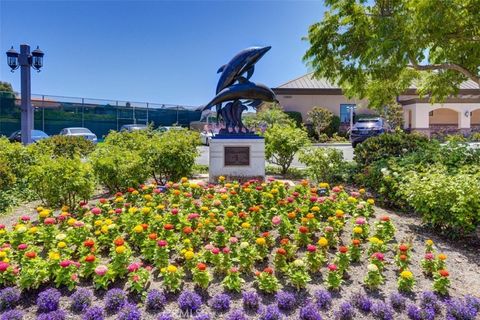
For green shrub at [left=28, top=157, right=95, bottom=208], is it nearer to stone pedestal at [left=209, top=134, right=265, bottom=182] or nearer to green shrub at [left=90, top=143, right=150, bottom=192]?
green shrub at [left=90, top=143, right=150, bottom=192]

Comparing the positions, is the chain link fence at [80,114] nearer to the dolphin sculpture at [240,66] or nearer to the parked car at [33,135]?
the parked car at [33,135]

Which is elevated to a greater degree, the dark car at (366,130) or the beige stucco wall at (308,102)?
the beige stucco wall at (308,102)

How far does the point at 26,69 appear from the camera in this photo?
37.7 ft

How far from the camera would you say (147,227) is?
12.1 feet

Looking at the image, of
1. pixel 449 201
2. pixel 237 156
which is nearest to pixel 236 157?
pixel 237 156

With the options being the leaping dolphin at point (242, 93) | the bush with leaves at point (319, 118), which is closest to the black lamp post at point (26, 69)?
the leaping dolphin at point (242, 93)

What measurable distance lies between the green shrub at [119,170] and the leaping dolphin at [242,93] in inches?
102

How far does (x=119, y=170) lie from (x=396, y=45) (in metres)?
5.83

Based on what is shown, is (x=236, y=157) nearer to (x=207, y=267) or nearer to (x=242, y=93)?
(x=242, y=93)

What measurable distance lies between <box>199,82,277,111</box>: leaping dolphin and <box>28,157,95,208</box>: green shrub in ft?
12.2

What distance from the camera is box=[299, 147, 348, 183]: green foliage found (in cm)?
800

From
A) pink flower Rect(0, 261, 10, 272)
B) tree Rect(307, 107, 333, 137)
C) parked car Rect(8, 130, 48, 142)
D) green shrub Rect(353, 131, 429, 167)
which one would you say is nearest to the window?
tree Rect(307, 107, 333, 137)

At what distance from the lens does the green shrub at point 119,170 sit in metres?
6.28

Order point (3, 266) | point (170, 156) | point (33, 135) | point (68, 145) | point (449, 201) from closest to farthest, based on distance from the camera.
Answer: point (3, 266) < point (449, 201) < point (170, 156) < point (68, 145) < point (33, 135)
